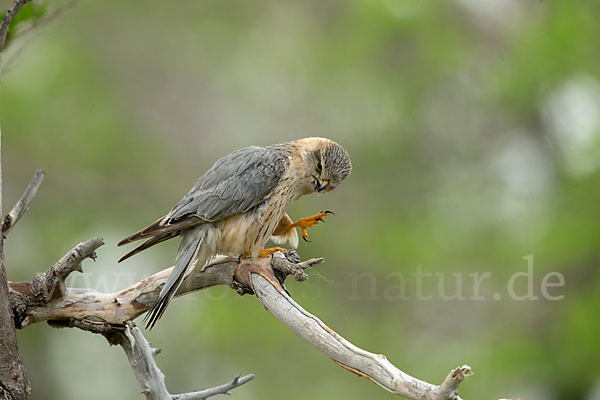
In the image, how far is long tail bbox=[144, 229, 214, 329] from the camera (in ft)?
7.59

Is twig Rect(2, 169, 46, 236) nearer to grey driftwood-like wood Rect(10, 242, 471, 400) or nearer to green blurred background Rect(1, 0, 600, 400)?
grey driftwood-like wood Rect(10, 242, 471, 400)

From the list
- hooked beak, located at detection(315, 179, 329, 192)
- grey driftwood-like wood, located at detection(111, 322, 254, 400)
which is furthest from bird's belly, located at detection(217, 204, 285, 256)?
grey driftwood-like wood, located at detection(111, 322, 254, 400)

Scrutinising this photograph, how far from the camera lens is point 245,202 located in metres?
2.76

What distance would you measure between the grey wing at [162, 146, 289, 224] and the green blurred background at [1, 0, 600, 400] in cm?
234

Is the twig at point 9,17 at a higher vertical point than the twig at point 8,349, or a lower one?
higher

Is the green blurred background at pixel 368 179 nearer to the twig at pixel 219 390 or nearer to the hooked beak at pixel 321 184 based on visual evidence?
the hooked beak at pixel 321 184

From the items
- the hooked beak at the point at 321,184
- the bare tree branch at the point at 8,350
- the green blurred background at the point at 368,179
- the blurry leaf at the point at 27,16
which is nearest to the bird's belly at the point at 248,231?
the hooked beak at the point at 321,184

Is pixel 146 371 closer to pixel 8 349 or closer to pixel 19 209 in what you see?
pixel 8 349

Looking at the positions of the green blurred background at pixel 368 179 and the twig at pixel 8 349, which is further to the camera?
the green blurred background at pixel 368 179

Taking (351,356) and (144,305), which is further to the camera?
(144,305)

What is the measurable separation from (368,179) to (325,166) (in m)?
2.79

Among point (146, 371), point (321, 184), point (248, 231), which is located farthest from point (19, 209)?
point (321, 184)

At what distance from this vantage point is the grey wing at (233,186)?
2654 millimetres

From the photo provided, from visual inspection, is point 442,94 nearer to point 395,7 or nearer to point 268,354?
point 395,7
